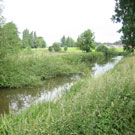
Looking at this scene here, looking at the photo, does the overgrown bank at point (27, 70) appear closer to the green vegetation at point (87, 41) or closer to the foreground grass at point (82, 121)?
the foreground grass at point (82, 121)

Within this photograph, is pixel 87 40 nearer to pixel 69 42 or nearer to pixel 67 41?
pixel 69 42

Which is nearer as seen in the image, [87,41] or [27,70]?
[27,70]

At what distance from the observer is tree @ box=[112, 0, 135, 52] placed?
9.44m

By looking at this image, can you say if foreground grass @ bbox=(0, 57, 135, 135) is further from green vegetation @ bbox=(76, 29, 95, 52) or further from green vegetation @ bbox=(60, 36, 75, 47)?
green vegetation @ bbox=(60, 36, 75, 47)

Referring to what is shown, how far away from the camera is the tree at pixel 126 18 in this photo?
9.44 m

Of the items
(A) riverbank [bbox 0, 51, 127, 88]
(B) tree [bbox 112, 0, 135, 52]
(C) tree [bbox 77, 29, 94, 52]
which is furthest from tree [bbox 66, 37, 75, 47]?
(B) tree [bbox 112, 0, 135, 52]

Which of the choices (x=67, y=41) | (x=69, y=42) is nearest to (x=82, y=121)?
(x=69, y=42)

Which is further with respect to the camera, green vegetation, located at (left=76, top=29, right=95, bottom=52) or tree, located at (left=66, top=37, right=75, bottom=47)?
tree, located at (left=66, top=37, right=75, bottom=47)

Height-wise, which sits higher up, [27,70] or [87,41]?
[87,41]

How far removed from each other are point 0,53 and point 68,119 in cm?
728

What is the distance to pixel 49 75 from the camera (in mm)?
12133

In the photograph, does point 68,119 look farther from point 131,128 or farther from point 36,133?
point 131,128

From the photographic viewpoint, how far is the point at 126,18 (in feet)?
32.4

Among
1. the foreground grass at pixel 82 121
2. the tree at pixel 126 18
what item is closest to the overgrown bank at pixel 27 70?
the foreground grass at pixel 82 121
